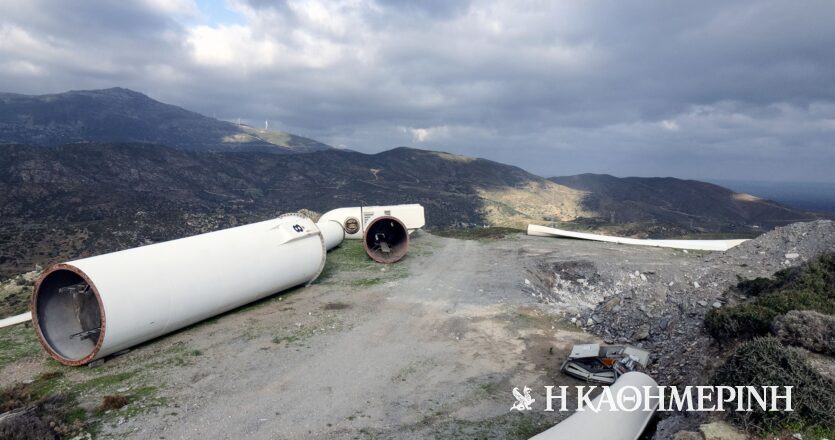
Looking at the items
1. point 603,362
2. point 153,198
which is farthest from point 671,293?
point 153,198

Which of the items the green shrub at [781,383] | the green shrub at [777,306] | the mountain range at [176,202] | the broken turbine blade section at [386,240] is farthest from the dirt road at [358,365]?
the mountain range at [176,202]

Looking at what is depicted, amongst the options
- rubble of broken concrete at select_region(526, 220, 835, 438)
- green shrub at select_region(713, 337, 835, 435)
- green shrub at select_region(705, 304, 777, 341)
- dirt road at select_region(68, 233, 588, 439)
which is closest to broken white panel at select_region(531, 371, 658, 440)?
rubble of broken concrete at select_region(526, 220, 835, 438)

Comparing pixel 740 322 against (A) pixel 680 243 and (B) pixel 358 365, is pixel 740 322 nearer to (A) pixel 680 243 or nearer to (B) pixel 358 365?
(B) pixel 358 365

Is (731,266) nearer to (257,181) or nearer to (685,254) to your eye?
(685,254)

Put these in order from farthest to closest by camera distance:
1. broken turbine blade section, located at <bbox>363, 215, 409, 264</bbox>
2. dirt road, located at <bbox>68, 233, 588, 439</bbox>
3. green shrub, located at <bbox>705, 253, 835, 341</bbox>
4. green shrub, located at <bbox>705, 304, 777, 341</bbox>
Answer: broken turbine blade section, located at <bbox>363, 215, 409, 264</bbox> → green shrub, located at <bbox>705, 253, 835, 341</bbox> → green shrub, located at <bbox>705, 304, 777, 341</bbox> → dirt road, located at <bbox>68, 233, 588, 439</bbox>

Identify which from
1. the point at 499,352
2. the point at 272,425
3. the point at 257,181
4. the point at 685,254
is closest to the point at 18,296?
the point at 272,425

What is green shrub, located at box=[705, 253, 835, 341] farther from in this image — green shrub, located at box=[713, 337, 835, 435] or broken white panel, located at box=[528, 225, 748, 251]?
broken white panel, located at box=[528, 225, 748, 251]
